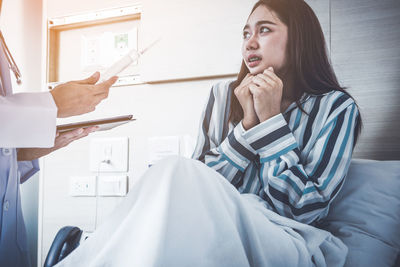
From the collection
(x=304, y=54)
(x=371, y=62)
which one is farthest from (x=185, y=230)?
(x=371, y=62)

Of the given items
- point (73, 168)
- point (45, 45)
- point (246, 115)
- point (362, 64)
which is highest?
point (45, 45)

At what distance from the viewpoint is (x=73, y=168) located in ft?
Answer: 4.55

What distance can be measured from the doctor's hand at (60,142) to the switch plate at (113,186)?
0.42 meters

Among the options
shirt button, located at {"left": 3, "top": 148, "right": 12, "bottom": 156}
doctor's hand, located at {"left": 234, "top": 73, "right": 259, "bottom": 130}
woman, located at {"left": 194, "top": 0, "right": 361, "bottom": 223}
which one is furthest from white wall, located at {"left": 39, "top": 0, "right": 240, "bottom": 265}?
shirt button, located at {"left": 3, "top": 148, "right": 12, "bottom": 156}

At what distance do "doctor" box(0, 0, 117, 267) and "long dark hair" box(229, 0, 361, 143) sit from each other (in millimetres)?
452

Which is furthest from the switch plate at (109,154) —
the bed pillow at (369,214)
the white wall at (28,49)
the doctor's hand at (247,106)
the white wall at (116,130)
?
the bed pillow at (369,214)

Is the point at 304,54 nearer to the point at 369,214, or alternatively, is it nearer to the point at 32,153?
the point at 369,214

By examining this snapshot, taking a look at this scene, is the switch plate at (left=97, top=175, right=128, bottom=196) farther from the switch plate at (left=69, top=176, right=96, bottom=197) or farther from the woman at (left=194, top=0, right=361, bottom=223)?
the woman at (left=194, top=0, right=361, bottom=223)

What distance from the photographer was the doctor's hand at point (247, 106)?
2.85ft

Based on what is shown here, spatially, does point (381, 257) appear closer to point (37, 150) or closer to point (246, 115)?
point (246, 115)

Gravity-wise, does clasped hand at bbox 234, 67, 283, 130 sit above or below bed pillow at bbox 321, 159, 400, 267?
above

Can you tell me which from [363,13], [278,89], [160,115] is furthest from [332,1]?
[160,115]

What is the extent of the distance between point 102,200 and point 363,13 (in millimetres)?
1146

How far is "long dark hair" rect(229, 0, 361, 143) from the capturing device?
926 mm
